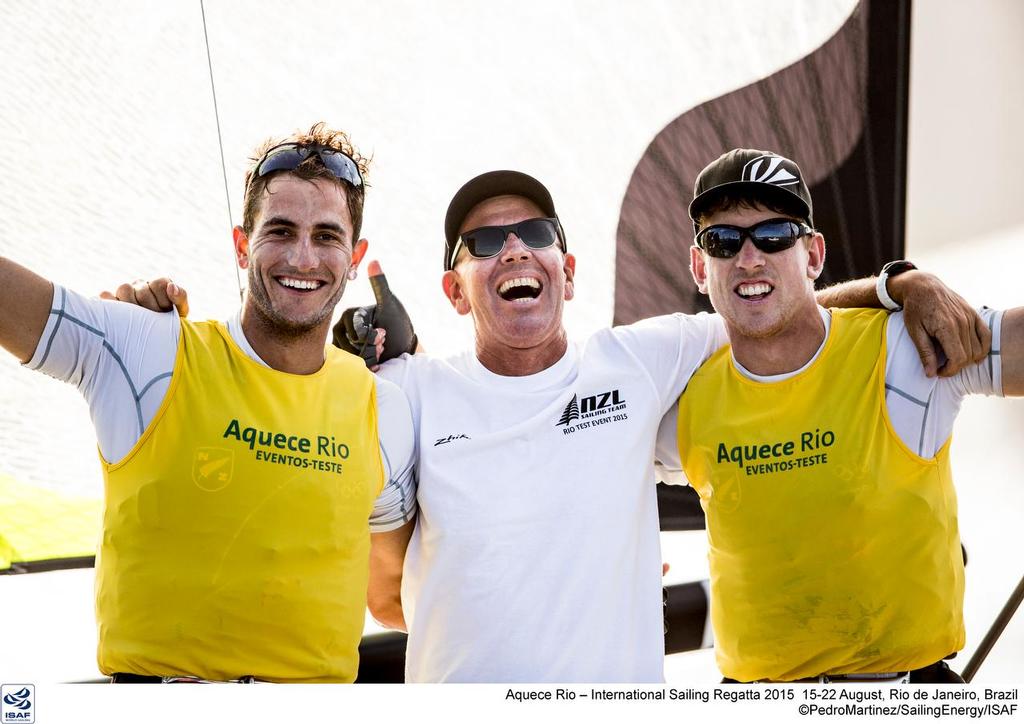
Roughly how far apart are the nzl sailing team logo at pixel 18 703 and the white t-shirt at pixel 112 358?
1.19 ft

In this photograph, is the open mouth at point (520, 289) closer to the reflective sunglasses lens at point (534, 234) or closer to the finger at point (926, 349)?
the reflective sunglasses lens at point (534, 234)

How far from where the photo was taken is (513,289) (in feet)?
5.11

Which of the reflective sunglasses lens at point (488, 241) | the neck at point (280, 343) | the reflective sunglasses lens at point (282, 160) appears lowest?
the neck at point (280, 343)

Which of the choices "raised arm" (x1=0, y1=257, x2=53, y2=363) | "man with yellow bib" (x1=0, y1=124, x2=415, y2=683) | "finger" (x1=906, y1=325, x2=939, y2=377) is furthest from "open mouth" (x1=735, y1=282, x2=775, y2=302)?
"raised arm" (x1=0, y1=257, x2=53, y2=363)

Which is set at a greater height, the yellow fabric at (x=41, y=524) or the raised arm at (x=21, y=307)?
the raised arm at (x=21, y=307)

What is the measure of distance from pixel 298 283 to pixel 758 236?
29.4 inches

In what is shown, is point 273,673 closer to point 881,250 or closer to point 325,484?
point 325,484

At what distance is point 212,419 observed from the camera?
4.16 ft

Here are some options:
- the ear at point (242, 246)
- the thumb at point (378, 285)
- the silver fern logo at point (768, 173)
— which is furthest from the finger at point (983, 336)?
the ear at point (242, 246)

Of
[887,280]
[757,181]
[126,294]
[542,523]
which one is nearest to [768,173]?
[757,181]

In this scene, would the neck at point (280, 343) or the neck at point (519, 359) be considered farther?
the neck at point (519, 359)

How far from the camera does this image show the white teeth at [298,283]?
1.35 metres

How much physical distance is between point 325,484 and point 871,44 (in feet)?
7.58

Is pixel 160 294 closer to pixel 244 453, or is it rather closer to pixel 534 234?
pixel 244 453
